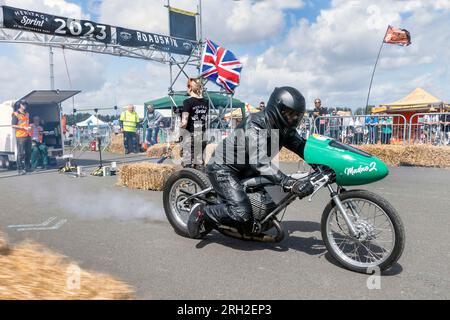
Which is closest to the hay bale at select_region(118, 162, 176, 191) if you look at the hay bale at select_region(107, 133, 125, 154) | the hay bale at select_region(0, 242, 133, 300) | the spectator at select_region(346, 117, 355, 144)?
the hay bale at select_region(0, 242, 133, 300)

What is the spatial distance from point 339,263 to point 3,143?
12.3 meters

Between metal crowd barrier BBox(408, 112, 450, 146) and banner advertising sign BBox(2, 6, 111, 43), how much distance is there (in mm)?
11105

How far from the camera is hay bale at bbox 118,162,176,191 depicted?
8.19 meters

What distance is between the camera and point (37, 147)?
12898 millimetres

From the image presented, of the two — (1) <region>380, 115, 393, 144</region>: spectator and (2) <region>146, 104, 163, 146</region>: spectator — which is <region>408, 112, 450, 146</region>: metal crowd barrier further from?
(2) <region>146, 104, 163, 146</region>: spectator

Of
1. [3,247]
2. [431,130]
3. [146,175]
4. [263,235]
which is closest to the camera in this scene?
[3,247]

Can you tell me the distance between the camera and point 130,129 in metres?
18.7

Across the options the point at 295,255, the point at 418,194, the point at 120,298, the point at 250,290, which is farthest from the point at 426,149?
the point at 120,298

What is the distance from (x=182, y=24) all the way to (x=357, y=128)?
29.2 ft

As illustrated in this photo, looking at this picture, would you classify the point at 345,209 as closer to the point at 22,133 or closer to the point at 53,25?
the point at 22,133

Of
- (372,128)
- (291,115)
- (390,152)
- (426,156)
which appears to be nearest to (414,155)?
(426,156)

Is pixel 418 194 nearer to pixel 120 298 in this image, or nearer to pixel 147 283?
pixel 147 283

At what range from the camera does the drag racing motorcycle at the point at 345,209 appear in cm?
350

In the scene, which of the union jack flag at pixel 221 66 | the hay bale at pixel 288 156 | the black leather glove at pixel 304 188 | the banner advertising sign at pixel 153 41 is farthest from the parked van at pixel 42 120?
the black leather glove at pixel 304 188
